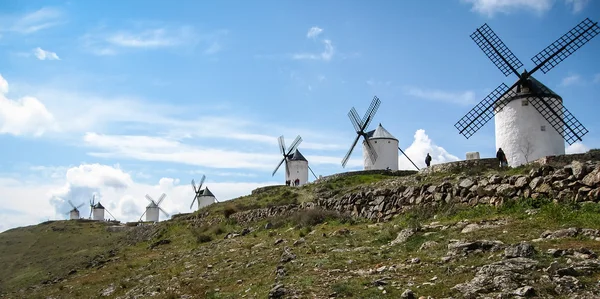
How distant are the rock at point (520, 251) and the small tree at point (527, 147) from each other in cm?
1663

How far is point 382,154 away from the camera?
49.6 metres

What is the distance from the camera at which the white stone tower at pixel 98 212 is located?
4576 inches

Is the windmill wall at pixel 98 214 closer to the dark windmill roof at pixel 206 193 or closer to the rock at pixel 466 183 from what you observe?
the dark windmill roof at pixel 206 193

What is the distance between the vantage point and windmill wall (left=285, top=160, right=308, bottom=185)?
62.5 m

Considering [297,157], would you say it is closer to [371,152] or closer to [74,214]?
[371,152]

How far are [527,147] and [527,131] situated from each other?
2.88 feet

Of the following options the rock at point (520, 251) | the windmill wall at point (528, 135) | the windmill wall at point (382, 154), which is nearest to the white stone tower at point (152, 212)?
the windmill wall at point (382, 154)

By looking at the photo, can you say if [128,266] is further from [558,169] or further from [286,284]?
[558,169]

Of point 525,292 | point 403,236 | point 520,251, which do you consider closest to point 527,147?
point 403,236

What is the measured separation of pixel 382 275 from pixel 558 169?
9171mm

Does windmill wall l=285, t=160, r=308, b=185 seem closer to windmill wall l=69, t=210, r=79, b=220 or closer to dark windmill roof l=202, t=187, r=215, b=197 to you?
dark windmill roof l=202, t=187, r=215, b=197

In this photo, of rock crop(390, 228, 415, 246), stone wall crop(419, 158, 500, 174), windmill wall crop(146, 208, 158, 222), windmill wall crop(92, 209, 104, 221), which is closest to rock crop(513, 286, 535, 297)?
rock crop(390, 228, 415, 246)

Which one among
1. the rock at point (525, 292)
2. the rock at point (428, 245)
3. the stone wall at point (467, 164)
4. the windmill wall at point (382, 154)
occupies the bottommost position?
the rock at point (525, 292)

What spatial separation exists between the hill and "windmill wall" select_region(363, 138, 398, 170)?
20.0 m
